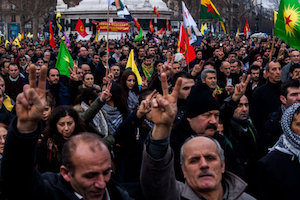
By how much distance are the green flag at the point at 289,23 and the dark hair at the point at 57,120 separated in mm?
3413

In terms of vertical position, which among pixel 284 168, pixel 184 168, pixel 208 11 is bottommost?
pixel 284 168

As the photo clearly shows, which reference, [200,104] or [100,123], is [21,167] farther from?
[100,123]

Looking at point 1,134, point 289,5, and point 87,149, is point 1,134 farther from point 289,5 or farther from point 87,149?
point 289,5

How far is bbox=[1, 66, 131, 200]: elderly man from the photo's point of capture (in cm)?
186

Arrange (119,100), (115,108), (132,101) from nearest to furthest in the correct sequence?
1. (115,108)
2. (119,100)
3. (132,101)

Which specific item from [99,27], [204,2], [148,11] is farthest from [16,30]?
[204,2]

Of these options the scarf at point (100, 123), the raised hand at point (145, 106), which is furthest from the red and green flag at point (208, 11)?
the raised hand at point (145, 106)

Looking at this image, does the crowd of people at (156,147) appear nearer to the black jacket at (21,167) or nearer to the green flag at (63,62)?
the black jacket at (21,167)

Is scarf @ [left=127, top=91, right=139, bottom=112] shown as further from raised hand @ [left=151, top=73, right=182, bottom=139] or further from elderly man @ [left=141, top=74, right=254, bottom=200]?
raised hand @ [left=151, top=73, right=182, bottom=139]

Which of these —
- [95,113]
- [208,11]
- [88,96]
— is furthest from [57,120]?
[208,11]

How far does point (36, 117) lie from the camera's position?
1853 mm

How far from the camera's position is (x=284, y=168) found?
298cm

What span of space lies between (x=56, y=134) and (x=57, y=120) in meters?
0.15

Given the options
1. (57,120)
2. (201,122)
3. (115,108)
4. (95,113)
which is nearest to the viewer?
(201,122)
